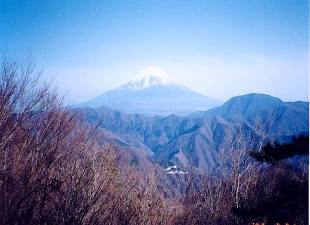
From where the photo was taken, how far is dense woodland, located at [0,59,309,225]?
Answer: 165 inches

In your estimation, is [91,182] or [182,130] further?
[182,130]

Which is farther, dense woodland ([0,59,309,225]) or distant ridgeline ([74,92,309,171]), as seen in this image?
A: distant ridgeline ([74,92,309,171])

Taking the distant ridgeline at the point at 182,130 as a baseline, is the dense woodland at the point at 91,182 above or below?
above

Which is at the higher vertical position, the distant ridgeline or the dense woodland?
the dense woodland

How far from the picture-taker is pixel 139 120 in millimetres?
181000

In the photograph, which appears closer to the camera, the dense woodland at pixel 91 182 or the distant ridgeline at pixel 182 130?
the dense woodland at pixel 91 182

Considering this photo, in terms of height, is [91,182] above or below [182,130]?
above

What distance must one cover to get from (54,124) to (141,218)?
129 inches

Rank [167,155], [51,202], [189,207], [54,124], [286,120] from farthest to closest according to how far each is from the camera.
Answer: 1. [167,155]
2. [286,120]
3. [189,207]
4. [54,124]
5. [51,202]

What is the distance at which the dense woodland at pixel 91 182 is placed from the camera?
4.18 m

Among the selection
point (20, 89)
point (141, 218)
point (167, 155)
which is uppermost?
point (20, 89)

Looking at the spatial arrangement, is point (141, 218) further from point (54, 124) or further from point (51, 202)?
point (54, 124)

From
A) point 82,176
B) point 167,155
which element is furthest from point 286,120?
point 82,176

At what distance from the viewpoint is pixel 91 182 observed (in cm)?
596
